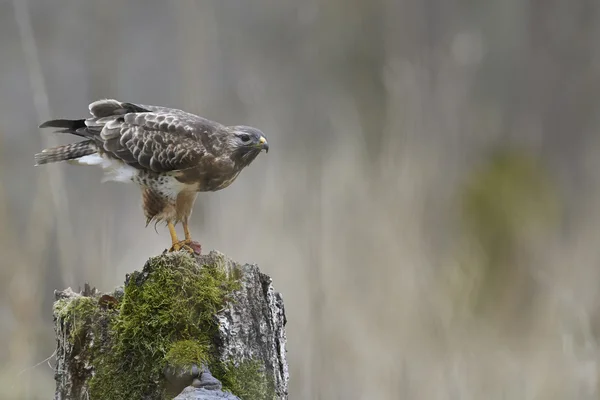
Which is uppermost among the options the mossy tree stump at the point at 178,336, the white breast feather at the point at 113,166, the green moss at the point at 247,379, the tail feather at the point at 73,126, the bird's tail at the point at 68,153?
the tail feather at the point at 73,126

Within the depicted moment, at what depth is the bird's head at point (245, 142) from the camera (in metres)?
2.07

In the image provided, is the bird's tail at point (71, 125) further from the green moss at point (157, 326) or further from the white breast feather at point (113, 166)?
the green moss at point (157, 326)

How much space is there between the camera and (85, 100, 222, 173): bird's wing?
6.55 ft

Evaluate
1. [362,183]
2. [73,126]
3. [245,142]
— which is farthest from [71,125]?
[362,183]

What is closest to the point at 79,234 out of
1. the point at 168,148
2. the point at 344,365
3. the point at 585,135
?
the point at 168,148

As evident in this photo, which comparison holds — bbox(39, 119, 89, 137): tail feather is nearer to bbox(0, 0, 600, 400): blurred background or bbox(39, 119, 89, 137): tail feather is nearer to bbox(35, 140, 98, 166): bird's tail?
bbox(35, 140, 98, 166): bird's tail

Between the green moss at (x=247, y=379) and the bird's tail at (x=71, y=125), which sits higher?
the bird's tail at (x=71, y=125)

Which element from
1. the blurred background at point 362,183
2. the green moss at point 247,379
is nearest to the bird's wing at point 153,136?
the blurred background at point 362,183

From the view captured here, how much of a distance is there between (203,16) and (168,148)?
120 cm

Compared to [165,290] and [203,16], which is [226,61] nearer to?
[203,16]

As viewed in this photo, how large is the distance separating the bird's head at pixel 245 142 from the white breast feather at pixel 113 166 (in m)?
0.36

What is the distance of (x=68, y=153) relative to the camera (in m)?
2.21

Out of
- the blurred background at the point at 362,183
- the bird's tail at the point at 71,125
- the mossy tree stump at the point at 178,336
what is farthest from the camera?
the blurred background at the point at 362,183

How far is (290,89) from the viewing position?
10.0 feet
